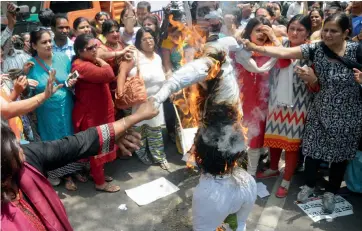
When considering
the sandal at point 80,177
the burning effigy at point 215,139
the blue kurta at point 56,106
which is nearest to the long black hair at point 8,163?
the burning effigy at point 215,139

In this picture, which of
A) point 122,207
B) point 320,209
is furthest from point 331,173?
point 122,207

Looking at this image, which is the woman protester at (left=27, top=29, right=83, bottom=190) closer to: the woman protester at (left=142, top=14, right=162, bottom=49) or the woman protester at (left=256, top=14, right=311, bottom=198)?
the woman protester at (left=142, top=14, right=162, bottom=49)

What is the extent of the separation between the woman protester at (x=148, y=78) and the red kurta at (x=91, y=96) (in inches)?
8.0

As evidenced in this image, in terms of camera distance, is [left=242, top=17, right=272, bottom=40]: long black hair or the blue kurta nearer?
[left=242, top=17, right=272, bottom=40]: long black hair

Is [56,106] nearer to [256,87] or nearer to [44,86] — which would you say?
[44,86]

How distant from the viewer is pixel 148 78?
4250mm

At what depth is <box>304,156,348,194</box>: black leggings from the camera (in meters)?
3.73

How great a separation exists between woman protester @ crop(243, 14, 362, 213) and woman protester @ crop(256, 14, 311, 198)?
110 millimetres

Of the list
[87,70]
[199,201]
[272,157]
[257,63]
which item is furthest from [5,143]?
[272,157]

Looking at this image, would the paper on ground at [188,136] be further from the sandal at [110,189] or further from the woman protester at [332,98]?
the woman protester at [332,98]

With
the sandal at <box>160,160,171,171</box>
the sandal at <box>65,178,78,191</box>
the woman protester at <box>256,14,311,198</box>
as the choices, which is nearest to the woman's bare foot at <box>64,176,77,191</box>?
the sandal at <box>65,178,78,191</box>

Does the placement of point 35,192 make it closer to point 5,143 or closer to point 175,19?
point 5,143

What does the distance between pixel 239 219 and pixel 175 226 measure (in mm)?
967

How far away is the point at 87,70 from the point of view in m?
3.63
